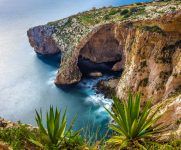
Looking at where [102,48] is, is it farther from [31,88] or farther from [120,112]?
[120,112]

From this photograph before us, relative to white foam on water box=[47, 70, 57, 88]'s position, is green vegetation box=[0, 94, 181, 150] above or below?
above

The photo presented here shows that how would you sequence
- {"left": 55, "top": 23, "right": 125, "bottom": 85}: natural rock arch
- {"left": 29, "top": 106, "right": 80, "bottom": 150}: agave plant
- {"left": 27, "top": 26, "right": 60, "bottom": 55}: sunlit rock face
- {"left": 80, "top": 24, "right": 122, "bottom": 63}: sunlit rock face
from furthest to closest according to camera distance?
{"left": 27, "top": 26, "right": 60, "bottom": 55}: sunlit rock face
{"left": 80, "top": 24, "right": 122, "bottom": 63}: sunlit rock face
{"left": 55, "top": 23, "right": 125, "bottom": 85}: natural rock arch
{"left": 29, "top": 106, "right": 80, "bottom": 150}: agave plant

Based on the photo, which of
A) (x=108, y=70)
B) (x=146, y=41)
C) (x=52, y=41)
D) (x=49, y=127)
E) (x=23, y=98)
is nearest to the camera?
(x=49, y=127)

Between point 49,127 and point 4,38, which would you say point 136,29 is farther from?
point 4,38

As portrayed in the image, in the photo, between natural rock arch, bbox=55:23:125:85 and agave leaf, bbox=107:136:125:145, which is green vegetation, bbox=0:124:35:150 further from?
natural rock arch, bbox=55:23:125:85

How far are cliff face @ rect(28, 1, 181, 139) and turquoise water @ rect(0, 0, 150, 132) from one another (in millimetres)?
4243

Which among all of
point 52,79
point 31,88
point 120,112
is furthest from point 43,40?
point 120,112

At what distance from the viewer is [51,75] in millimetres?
91438

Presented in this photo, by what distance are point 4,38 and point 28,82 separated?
162 ft

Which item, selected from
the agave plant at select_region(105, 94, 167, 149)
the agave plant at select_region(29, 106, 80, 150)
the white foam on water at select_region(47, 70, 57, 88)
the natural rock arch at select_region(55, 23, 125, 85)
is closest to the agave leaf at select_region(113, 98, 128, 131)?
the agave plant at select_region(105, 94, 167, 149)

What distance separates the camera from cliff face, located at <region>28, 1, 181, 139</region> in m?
53.8

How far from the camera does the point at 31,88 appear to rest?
278 feet

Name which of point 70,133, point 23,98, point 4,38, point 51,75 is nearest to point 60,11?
point 4,38

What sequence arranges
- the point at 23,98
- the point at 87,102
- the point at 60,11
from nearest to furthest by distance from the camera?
the point at 87,102 → the point at 23,98 → the point at 60,11
